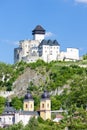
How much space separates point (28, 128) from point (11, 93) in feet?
122

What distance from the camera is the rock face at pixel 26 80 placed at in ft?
342

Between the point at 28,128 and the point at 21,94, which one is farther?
the point at 21,94

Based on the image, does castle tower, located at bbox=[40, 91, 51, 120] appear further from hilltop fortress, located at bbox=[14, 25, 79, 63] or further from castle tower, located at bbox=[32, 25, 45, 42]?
castle tower, located at bbox=[32, 25, 45, 42]

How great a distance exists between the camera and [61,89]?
99.8 m

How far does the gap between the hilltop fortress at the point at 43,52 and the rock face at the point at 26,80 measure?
458 centimetres

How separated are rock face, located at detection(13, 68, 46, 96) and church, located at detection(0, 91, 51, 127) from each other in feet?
55.3

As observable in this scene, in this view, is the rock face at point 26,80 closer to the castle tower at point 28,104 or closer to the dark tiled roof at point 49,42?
the dark tiled roof at point 49,42

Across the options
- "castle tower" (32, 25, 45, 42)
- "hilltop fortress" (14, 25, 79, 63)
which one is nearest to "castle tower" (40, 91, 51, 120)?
"hilltop fortress" (14, 25, 79, 63)

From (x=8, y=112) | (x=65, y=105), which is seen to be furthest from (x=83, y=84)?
(x=8, y=112)

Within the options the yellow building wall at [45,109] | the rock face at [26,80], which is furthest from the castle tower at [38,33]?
the yellow building wall at [45,109]

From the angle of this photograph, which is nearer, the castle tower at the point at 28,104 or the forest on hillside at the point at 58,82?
the forest on hillside at the point at 58,82

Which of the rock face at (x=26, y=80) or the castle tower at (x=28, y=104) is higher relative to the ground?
the rock face at (x=26, y=80)

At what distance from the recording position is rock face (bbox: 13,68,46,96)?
104312mm

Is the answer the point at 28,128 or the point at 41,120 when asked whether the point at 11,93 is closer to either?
the point at 41,120
